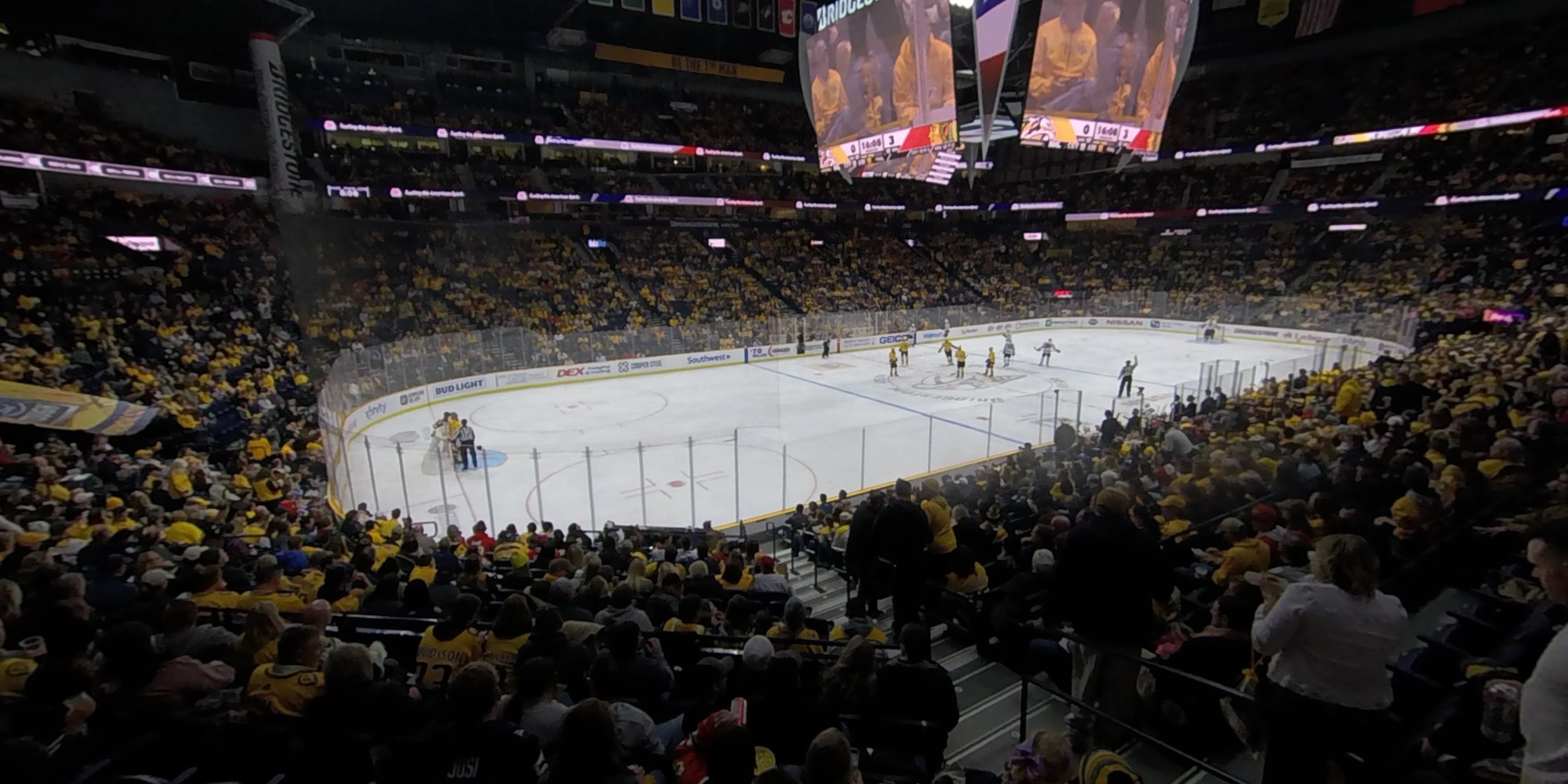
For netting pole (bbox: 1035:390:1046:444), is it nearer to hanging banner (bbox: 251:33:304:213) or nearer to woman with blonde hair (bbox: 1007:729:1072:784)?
woman with blonde hair (bbox: 1007:729:1072:784)

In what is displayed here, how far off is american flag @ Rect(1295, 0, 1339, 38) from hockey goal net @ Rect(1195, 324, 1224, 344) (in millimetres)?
14888

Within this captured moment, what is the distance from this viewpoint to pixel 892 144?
47.4 feet

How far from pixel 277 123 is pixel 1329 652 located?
3167 centimetres

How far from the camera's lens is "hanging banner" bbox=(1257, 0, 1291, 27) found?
36.3 m

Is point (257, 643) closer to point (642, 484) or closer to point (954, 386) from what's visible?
point (642, 484)

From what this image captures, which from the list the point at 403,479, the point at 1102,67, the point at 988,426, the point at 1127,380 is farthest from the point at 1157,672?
the point at 1127,380

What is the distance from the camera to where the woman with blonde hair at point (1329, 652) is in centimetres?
283

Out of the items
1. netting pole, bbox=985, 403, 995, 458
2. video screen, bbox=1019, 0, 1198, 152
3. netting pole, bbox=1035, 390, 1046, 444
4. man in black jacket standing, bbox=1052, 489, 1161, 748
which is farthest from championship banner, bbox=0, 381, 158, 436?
netting pole, bbox=1035, 390, 1046, 444

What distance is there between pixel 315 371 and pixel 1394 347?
111 ft

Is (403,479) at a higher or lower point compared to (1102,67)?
lower

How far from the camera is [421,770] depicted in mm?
2934

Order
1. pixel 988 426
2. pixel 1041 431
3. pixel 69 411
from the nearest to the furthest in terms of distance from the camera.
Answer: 1. pixel 69 411
2. pixel 1041 431
3. pixel 988 426

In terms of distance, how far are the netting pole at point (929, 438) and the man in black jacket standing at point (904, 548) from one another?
8.37 m

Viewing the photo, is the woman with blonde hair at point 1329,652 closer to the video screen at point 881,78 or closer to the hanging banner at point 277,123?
the video screen at point 881,78
